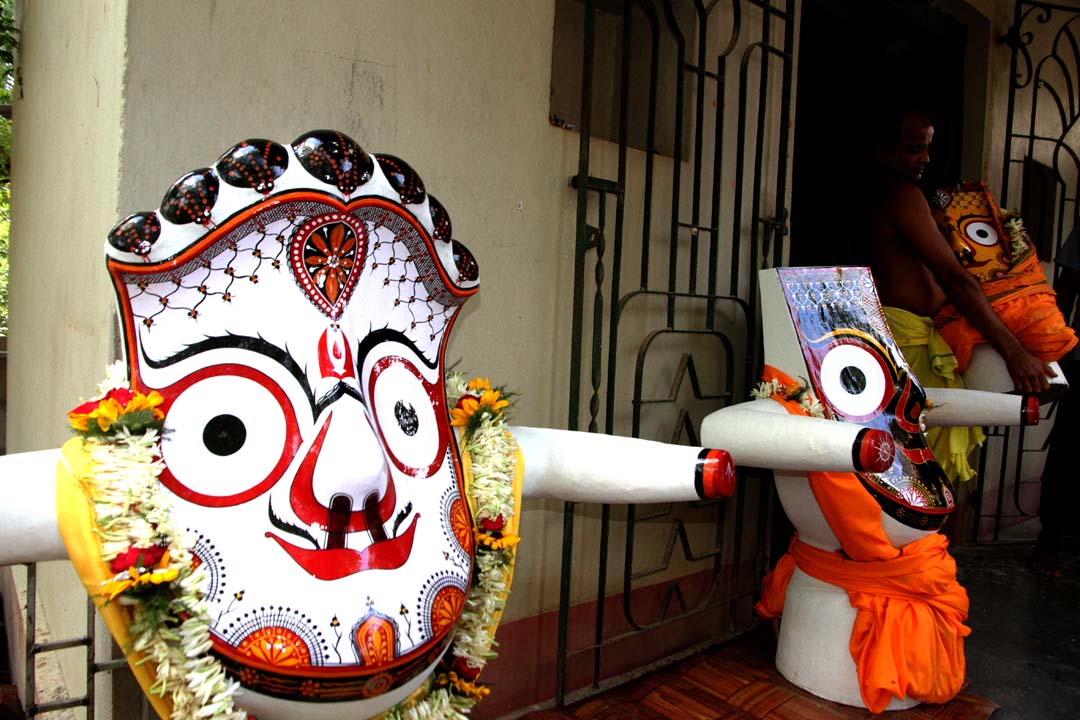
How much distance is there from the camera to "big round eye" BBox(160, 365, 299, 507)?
3.21 ft

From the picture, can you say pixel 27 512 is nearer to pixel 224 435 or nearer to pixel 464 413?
pixel 224 435

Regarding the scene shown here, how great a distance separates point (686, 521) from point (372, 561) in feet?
5.57

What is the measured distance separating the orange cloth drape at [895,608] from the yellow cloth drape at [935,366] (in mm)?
687

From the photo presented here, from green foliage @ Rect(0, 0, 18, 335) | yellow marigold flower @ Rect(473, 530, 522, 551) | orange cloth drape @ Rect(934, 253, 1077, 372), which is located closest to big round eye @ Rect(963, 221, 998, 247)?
orange cloth drape @ Rect(934, 253, 1077, 372)

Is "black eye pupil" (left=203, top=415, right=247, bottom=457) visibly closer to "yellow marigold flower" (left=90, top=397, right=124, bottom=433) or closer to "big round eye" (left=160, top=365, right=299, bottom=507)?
"big round eye" (left=160, top=365, right=299, bottom=507)

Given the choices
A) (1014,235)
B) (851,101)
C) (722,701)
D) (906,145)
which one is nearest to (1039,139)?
(851,101)

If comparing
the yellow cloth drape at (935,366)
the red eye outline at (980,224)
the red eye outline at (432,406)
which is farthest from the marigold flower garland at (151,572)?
the red eye outline at (980,224)

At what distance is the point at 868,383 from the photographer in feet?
6.75

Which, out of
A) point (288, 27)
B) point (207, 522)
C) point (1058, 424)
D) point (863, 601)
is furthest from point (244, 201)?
point (1058, 424)

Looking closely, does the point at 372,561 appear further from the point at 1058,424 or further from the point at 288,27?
the point at 1058,424

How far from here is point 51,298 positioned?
2221mm

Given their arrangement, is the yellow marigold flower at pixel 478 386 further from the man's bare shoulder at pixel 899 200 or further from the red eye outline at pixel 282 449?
the man's bare shoulder at pixel 899 200

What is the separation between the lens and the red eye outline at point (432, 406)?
43.9 inches

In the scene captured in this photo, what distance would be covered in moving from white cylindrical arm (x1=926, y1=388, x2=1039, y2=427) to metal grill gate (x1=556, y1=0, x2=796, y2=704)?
58cm
